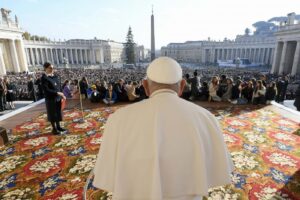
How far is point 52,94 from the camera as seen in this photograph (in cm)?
431

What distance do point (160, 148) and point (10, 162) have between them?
3.73 meters

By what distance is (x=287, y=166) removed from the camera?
10.8 feet

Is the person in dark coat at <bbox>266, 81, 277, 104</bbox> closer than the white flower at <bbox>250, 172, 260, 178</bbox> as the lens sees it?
No

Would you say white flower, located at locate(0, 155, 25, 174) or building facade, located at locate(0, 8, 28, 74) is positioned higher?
building facade, located at locate(0, 8, 28, 74)

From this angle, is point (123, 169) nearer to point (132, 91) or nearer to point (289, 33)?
point (132, 91)

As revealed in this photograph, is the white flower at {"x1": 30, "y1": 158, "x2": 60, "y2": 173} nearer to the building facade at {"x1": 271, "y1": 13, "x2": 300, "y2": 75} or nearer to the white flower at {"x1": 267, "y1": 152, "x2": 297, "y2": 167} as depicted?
the white flower at {"x1": 267, "y1": 152, "x2": 297, "y2": 167}

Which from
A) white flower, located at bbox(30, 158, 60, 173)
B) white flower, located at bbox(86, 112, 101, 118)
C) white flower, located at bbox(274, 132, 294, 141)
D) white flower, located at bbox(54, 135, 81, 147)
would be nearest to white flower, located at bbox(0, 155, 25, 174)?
white flower, located at bbox(30, 158, 60, 173)

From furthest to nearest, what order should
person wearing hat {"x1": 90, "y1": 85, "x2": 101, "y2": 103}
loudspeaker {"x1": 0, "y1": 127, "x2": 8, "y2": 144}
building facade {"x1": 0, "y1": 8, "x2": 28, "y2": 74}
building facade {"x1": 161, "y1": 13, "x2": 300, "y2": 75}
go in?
building facade {"x1": 0, "y1": 8, "x2": 28, "y2": 74} → building facade {"x1": 161, "y1": 13, "x2": 300, "y2": 75} → person wearing hat {"x1": 90, "y1": 85, "x2": 101, "y2": 103} → loudspeaker {"x1": 0, "y1": 127, "x2": 8, "y2": 144}

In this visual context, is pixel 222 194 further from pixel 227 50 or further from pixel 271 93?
pixel 227 50

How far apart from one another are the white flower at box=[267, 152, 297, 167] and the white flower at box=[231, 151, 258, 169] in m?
0.35

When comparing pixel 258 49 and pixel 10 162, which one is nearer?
pixel 10 162

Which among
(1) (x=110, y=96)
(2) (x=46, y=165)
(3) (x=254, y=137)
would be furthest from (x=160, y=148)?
(1) (x=110, y=96)

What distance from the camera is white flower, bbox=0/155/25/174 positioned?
3.33 meters

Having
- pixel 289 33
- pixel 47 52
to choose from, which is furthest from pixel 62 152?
pixel 47 52
